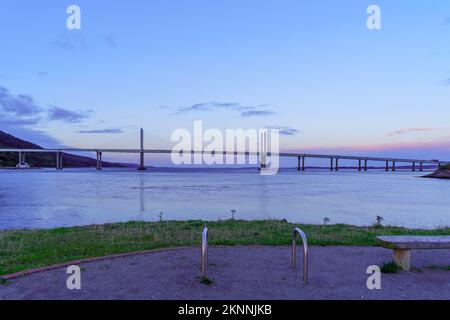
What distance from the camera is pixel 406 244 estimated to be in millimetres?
5430

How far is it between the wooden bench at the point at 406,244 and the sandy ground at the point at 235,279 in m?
0.22

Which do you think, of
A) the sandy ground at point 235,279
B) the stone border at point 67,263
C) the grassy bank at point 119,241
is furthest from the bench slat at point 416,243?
the stone border at point 67,263

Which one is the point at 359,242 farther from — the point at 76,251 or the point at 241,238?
the point at 76,251

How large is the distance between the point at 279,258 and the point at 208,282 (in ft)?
6.04

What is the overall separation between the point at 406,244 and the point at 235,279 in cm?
255

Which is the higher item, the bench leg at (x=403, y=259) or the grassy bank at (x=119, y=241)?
the bench leg at (x=403, y=259)

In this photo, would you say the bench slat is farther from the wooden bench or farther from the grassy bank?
the grassy bank

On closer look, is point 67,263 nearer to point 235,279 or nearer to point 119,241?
point 119,241

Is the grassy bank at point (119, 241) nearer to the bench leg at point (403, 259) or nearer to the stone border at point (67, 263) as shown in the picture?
the stone border at point (67, 263)

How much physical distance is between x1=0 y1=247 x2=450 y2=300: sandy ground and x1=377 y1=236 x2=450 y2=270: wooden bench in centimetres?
22

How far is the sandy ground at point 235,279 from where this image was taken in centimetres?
449
